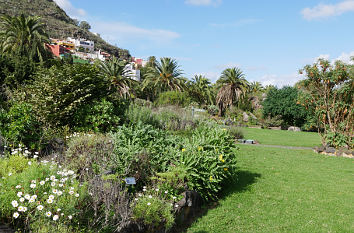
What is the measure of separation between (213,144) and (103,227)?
329cm

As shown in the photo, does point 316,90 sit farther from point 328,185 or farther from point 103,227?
point 103,227

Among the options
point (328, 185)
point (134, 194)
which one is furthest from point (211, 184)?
point (328, 185)

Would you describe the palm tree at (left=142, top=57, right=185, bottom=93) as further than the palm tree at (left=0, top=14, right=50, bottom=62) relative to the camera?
Yes

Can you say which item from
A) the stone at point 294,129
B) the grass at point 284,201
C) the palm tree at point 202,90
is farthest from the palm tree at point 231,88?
the grass at point 284,201

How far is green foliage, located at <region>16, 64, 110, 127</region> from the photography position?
7.30 m

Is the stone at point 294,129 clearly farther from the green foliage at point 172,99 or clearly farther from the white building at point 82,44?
the white building at point 82,44

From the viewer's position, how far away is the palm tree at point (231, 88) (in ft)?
112

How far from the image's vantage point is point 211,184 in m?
4.89

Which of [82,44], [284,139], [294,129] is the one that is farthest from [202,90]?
[82,44]

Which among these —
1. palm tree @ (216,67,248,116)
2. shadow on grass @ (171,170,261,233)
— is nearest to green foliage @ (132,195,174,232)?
shadow on grass @ (171,170,261,233)

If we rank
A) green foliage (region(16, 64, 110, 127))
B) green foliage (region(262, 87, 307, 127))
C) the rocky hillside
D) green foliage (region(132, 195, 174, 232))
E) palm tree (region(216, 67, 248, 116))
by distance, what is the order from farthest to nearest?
the rocky hillside → palm tree (region(216, 67, 248, 116)) → green foliage (region(262, 87, 307, 127)) → green foliage (region(16, 64, 110, 127)) → green foliage (region(132, 195, 174, 232))

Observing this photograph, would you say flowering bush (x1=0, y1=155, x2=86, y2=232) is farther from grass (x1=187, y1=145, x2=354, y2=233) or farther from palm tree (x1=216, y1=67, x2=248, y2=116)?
palm tree (x1=216, y1=67, x2=248, y2=116)

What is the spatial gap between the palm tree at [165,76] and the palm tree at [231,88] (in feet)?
17.8

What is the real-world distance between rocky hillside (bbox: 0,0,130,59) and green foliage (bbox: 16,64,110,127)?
62.1 meters
